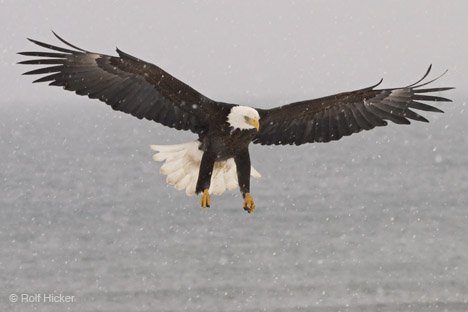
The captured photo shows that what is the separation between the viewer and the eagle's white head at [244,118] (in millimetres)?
6715

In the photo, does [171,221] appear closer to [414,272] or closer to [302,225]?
[302,225]

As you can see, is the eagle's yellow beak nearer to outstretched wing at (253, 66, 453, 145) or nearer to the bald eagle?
the bald eagle

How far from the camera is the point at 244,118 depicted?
6.74 meters

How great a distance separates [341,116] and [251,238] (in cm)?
2872

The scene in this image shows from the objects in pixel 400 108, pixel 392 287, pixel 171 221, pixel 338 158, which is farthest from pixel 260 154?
pixel 400 108

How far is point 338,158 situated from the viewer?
227ft

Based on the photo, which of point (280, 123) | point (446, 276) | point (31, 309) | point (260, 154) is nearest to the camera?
point (280, 123)

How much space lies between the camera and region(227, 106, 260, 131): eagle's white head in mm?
6715

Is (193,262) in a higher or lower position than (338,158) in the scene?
lower

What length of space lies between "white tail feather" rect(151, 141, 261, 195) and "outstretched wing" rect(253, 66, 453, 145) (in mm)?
385

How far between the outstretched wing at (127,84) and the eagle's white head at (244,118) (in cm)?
37

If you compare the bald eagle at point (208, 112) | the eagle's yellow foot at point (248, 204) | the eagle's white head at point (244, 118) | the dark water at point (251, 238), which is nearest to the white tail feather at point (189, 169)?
the bald eagle at point (208, 112)

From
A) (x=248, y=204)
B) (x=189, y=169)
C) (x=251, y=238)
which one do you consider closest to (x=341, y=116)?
(x=189, y=169)

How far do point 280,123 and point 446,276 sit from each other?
22.4 meters
